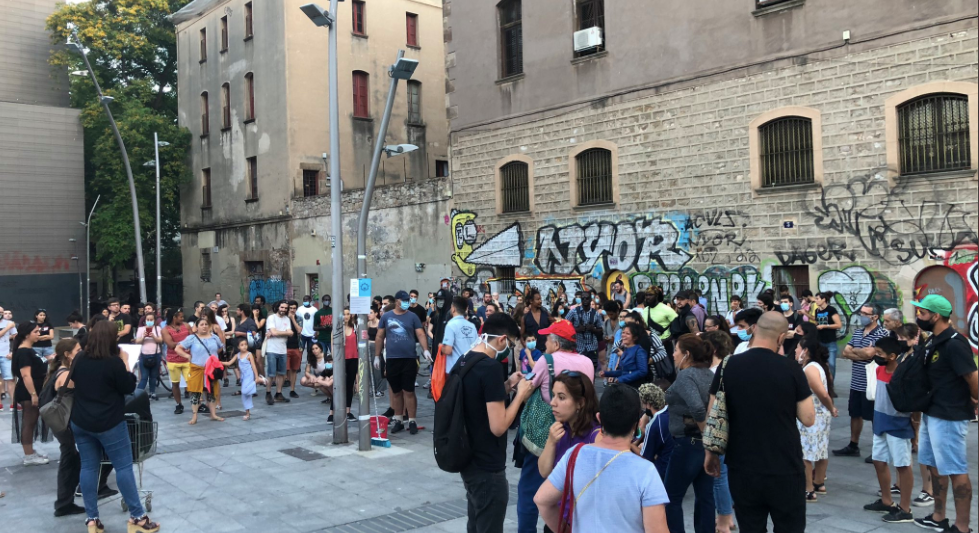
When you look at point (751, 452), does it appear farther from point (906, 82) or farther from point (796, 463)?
point (906, 82)

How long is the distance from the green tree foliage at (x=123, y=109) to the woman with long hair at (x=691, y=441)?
32797mm

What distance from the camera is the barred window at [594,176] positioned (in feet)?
64.2

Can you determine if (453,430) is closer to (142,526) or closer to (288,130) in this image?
(142,526)

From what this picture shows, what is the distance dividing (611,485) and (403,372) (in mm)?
7960

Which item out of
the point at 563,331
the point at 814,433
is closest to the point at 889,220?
the point at 814,433

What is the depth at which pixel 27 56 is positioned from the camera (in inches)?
1561

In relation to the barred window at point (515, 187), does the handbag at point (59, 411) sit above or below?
below

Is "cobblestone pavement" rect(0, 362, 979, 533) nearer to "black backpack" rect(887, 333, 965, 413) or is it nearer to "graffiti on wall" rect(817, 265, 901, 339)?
"black backpack" rect(887, 333, 965, 413)

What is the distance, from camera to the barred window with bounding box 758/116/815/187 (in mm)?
15938

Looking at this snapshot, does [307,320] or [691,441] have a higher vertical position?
[307,320]

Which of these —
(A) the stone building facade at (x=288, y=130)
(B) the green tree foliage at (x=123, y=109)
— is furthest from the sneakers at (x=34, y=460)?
(B) the green tree foliage at (x=123, y=109)

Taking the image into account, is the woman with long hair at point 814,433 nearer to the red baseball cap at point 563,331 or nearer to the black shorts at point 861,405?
the black shorts at point 861,405

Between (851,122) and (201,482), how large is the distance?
12.9 meters

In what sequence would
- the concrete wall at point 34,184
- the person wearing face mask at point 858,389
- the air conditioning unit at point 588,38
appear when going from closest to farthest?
1. the person wearing face mask at point 858,389
2. the air conditioning unit at point 588,38
3. the concrete wall at point 34,184
